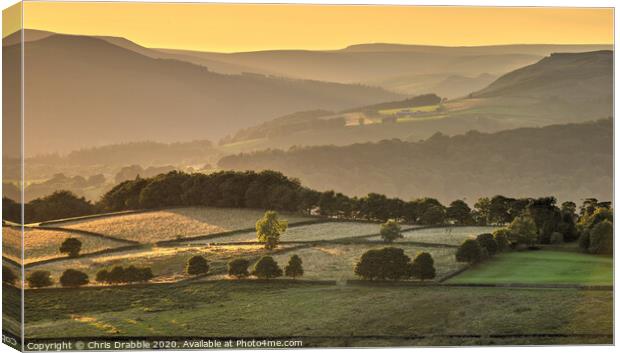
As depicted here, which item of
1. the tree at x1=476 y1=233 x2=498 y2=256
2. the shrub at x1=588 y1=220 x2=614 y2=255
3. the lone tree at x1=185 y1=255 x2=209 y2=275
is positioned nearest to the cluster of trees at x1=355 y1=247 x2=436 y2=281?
the tree at x1=476 y1=233 x2=498 y2=256

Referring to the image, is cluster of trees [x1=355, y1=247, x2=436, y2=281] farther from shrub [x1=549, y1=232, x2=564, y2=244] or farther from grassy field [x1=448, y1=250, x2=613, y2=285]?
shrub [x1=549, y1=232, x2=564, y2=244]

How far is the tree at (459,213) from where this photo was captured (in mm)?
33188

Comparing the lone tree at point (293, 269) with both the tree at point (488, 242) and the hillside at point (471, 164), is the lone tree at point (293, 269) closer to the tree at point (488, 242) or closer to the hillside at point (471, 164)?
the hillside at point (471, 164)

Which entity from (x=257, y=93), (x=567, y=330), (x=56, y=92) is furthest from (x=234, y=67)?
(x=567, y=330)

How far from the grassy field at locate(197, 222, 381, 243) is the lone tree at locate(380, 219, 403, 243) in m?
0.14

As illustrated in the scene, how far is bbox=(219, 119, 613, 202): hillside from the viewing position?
33.2 metres

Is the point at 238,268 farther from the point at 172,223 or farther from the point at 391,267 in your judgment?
the point at 391,267

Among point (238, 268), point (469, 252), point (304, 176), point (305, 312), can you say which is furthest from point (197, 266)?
point (469, 252)

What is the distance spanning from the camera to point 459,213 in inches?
1310

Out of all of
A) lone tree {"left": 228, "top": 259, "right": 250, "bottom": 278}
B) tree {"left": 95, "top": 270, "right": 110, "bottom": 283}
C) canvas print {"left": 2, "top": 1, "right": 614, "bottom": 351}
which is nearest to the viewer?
canvas print {"left": 2, "top": 1, "right": 614, "bottom": 351}

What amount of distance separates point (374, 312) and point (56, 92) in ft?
25.7

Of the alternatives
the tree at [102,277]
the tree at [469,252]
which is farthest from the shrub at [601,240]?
the tree at [102,277]

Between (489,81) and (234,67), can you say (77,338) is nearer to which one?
(234,67)

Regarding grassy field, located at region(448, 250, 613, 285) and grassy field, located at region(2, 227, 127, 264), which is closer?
grassy field, located at region(2, 227, 127, 264)
